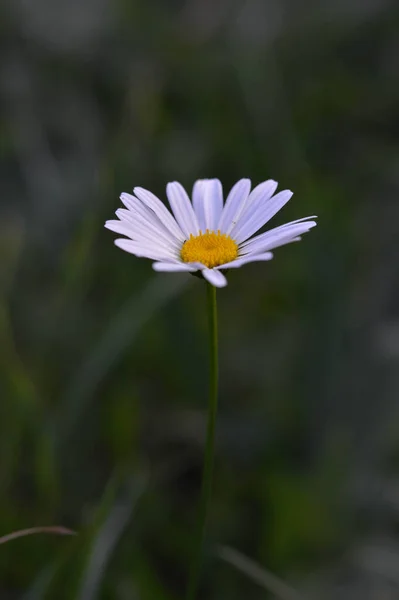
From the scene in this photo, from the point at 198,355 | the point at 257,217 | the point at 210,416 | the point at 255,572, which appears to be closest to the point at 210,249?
the point at 257,217

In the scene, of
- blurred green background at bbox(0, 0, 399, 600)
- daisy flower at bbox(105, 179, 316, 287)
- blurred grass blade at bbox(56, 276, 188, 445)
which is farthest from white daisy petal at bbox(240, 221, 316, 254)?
blurred grass blade at bbox(56, 276, 188, 445)

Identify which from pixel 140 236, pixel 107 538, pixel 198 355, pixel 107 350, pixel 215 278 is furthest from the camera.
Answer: pixel 198 355

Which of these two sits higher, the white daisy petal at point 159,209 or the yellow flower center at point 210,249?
the white daisy petal at point 159,209

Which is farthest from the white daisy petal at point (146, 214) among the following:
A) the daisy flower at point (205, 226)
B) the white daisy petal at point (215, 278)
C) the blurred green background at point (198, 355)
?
the blurred green background at point (198, 355)

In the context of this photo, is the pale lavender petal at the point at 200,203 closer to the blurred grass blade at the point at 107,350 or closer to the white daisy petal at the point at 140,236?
the white daisy petal at the point at 140,236

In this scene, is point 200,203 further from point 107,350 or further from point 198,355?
point 198,355

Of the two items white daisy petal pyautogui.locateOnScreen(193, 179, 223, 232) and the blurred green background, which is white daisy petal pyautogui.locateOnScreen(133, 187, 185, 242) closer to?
white daisy petal pyautogui.locateOnScreen(193, 179, 223, 232)

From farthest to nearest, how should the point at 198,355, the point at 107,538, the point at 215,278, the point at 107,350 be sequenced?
the point at 198,355 → the point at 107,350 → the point at 107,538 → the point at 215,278
